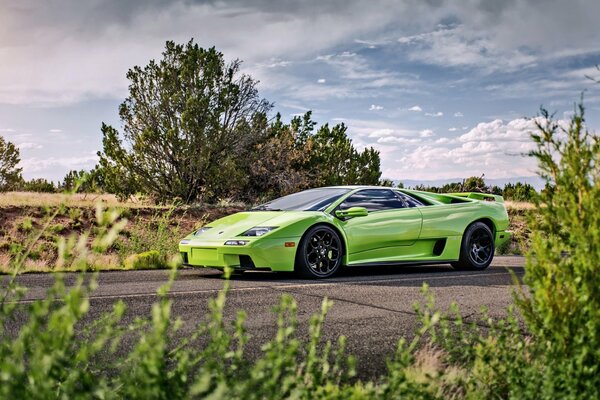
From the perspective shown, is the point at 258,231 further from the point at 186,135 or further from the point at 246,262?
the point at 186,135

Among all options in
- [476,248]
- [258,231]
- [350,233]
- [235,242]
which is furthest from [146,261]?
[476,248]

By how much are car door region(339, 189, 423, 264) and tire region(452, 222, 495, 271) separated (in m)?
1.11

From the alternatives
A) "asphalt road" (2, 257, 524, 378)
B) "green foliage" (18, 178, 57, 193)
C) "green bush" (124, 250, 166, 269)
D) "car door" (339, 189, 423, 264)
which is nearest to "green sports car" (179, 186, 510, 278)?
"car door" (339, 189, 423, 264)

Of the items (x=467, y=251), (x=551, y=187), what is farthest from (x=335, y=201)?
(x=551, y=187)

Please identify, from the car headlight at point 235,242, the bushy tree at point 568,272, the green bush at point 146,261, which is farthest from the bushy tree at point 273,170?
the bushy tree at point 568,272

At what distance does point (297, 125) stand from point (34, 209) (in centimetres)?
1616

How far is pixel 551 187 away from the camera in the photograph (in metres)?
4.05

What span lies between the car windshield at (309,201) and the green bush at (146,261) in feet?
7.04

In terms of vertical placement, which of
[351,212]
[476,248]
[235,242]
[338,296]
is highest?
[351,212]

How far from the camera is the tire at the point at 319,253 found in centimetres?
946

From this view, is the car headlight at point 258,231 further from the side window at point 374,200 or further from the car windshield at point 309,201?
the side window at point 374,200

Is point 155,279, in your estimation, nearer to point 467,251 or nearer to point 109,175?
point 467,251

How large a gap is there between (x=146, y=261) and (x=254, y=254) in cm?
322

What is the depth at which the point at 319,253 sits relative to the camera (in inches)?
382
